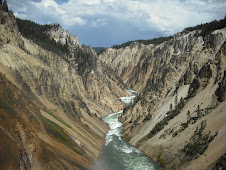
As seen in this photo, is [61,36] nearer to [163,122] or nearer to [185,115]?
[163,122]

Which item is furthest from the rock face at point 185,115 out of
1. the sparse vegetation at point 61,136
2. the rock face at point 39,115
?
the sparse vegetation at point 61,136

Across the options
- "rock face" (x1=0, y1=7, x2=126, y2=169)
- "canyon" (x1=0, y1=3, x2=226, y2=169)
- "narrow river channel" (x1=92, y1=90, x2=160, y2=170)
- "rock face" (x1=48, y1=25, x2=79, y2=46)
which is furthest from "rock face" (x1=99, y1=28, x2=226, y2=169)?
"rock face" (x1=48, y1=25, x2=79, y2=46)

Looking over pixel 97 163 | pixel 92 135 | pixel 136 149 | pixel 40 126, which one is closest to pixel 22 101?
pixel 40 126

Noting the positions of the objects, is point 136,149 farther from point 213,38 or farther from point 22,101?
point 213,38

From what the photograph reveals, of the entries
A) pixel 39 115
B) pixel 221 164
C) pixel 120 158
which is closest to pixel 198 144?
pixel 221 164

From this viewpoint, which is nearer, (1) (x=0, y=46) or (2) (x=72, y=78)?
(1) (x=0, y=46)

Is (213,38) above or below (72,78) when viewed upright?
above

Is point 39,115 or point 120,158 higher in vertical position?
point 39,115

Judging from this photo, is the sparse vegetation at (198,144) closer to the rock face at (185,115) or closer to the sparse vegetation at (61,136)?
the rock face at (185,115)
